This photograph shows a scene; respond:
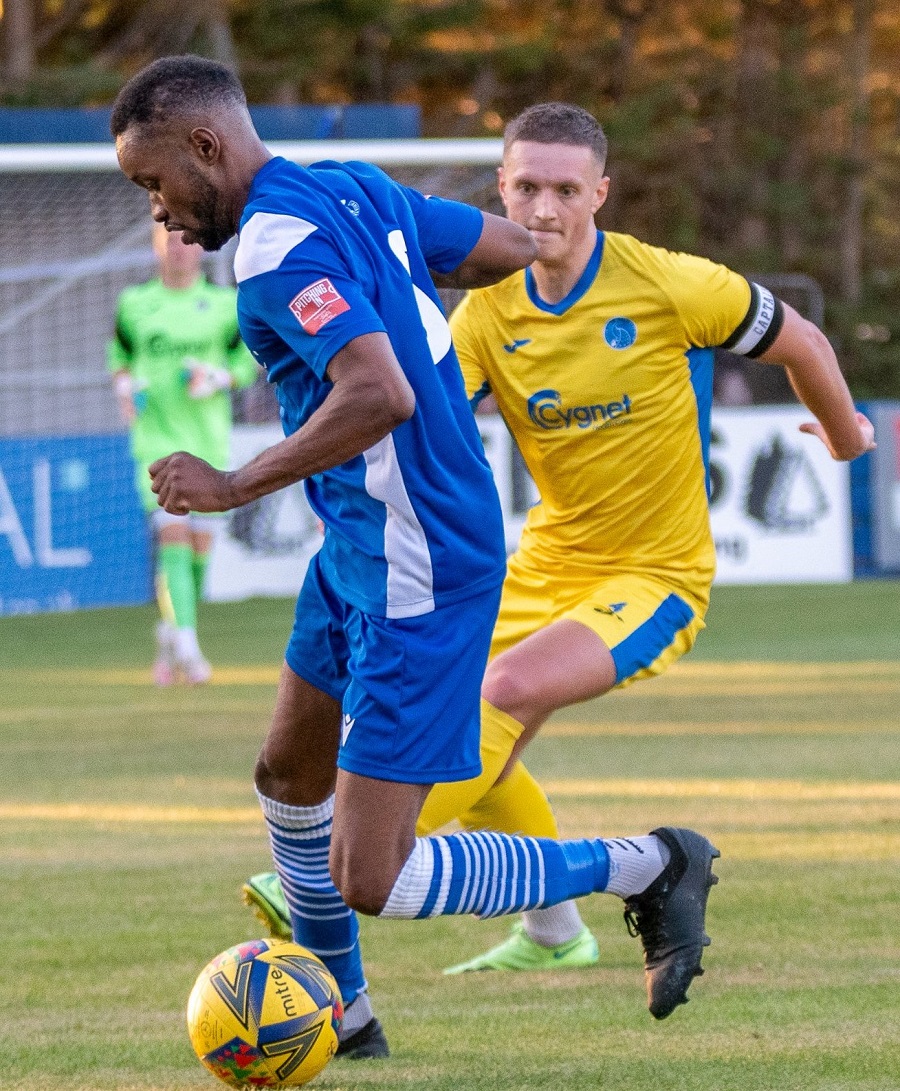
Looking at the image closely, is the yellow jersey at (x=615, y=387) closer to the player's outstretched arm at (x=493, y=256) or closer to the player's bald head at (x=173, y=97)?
the player's outstretched arm at (x=493, y=256)

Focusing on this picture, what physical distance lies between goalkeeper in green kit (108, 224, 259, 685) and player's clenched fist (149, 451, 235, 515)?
8.26 metres

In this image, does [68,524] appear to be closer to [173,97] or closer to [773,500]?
[773,500]

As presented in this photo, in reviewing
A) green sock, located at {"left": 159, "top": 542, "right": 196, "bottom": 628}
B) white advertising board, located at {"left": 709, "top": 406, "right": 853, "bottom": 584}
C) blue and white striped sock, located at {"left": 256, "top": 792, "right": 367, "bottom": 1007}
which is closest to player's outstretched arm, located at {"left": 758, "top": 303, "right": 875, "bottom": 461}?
blue and white striped sock, located at {"left": 256, "top": 792, "right": 367, "bottom": 1007}

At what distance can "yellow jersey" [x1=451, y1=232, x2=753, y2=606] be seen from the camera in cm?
536

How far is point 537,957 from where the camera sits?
527 centimetres

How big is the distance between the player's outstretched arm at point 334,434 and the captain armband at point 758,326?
1.77 meters

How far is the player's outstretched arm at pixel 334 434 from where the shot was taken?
367 cm

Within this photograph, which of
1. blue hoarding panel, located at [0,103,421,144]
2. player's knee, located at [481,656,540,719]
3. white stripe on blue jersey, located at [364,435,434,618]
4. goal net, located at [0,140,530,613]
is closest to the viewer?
white stripe on blue jersey, located at [364,435,434,618]

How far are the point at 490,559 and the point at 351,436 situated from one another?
21.5 inches

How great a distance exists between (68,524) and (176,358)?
477 cm

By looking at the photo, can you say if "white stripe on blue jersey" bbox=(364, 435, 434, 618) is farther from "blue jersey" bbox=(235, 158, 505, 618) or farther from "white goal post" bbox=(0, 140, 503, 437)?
"white goal post" bbox=(0, 140, 503, 437)

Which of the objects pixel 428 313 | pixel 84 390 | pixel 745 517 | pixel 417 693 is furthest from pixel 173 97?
pixel 84 390

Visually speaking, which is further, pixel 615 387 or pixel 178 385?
pixel 178 385

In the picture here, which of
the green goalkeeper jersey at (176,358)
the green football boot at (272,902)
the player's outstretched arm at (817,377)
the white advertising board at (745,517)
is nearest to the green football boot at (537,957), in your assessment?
the green football boot at (272,902)
